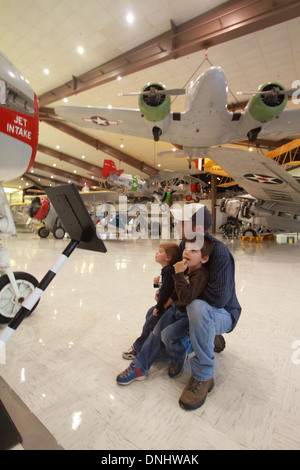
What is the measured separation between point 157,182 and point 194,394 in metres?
10.8

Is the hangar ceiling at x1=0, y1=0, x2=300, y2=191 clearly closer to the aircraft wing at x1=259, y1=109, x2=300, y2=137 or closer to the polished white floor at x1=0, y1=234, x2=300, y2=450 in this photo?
the aircraft wing at x1=259, y1=109, x2=300, y2=137

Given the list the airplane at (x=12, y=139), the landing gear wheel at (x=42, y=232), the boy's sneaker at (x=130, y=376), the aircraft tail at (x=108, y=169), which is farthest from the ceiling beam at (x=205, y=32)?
the landing gear wheel at (x=42, y=232)

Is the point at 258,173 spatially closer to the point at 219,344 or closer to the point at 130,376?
the point at 219,344

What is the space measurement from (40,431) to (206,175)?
71.7ft

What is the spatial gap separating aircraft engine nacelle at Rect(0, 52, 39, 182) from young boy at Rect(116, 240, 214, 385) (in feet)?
4.08

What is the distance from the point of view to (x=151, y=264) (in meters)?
4.45

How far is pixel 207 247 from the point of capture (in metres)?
1.13

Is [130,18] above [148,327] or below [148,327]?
above

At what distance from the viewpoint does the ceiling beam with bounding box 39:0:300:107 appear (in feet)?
13.9

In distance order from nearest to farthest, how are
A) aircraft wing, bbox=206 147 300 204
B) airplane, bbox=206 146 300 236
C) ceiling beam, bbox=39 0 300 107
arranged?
ceiling beam, bbox=39 0 300 107 < aircraft wing, bbox=206 147 300 204 < airplane, bbox=206 146 300 236

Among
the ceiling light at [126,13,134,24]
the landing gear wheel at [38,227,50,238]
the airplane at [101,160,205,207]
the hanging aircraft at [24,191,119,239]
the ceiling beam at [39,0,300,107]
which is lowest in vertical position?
the landing gear wheel at [38,227,50,238]

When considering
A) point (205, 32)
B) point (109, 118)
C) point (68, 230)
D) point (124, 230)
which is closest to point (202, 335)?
point (68, 230)

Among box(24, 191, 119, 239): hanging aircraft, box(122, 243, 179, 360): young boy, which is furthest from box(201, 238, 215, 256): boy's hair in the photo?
box(24, 191, 119, 239): hanging aircraft

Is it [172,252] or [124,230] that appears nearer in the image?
[172,252]
